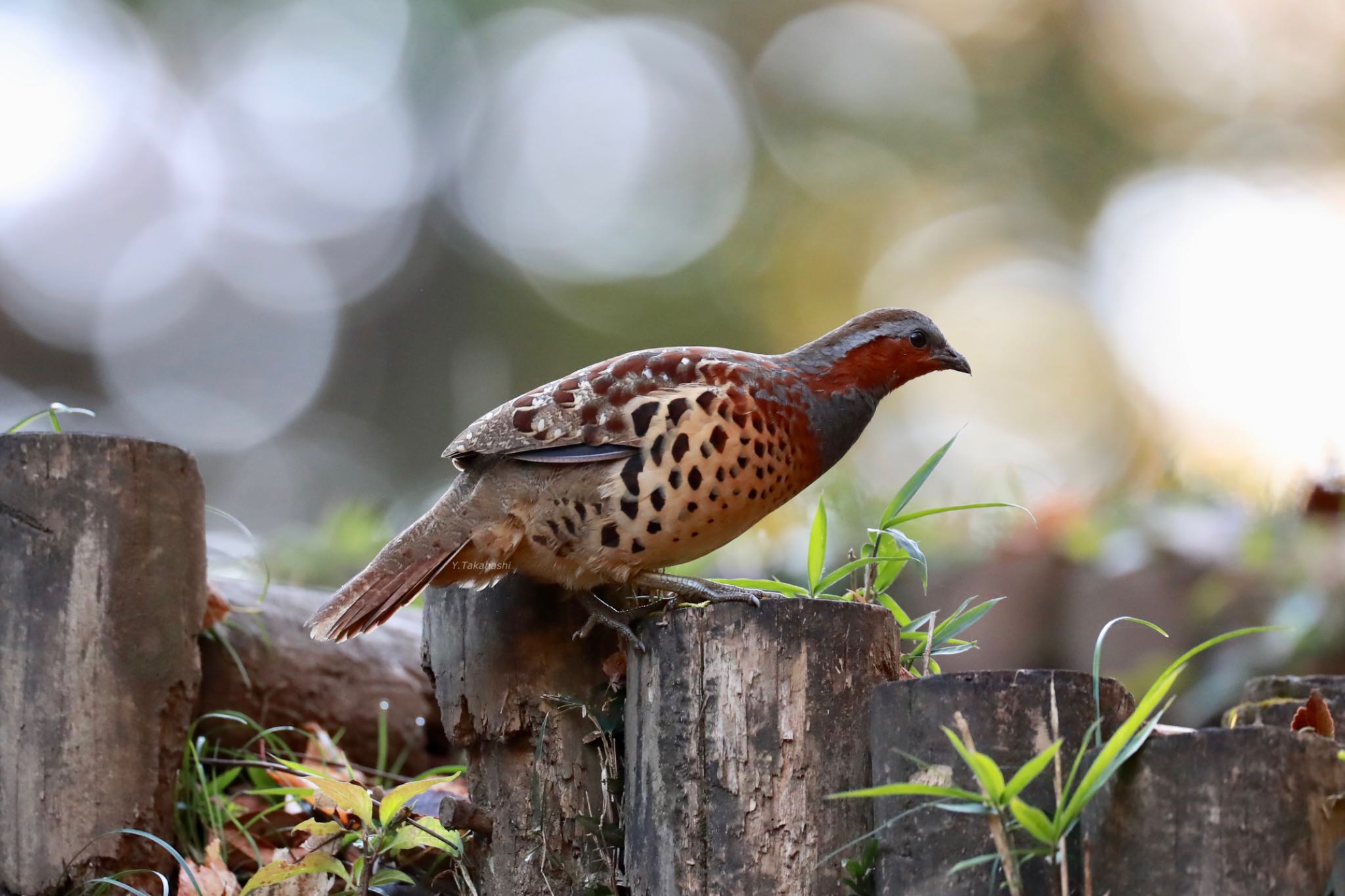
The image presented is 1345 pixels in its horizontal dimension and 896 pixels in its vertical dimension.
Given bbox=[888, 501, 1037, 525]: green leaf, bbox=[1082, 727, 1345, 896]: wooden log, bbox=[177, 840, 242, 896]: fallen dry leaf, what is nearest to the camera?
bbox=[1082, 727, 1345, 896]: wooden log

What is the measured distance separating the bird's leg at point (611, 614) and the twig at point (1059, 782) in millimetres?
1077

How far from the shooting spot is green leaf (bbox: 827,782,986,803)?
7.32 ft

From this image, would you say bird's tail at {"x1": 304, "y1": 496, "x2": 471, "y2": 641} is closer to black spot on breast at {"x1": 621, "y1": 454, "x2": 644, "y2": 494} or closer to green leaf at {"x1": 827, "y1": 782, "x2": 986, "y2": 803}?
black spot on breast at {"x1": 621, "y1": 454, "x2": 644, "y2": 494}

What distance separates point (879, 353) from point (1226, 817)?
5.67 ft

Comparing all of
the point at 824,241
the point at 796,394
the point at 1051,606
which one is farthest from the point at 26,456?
the point at 824,241

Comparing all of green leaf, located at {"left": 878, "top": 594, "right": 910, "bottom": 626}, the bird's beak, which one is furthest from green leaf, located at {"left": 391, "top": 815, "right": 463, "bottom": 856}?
the bird's beak

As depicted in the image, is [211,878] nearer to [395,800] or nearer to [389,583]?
[395,800]

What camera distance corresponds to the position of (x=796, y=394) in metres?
3.37

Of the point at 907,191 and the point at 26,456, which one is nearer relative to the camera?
the point at 26,456

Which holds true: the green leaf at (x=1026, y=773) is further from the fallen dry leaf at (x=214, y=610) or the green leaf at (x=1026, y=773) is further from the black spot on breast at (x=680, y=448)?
the fallen dry leaf at (x=214, y=610)

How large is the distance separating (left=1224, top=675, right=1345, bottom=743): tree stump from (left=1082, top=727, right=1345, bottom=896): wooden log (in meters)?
0.91

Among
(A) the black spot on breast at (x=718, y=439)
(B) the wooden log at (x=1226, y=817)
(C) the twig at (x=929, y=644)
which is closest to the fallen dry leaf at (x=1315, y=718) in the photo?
(B) the wooden log at (x=1226, y=817)

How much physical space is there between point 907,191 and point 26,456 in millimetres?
13708

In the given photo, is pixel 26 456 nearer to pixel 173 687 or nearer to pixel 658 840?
pixel 173 687
